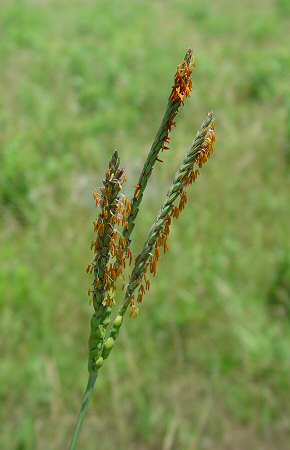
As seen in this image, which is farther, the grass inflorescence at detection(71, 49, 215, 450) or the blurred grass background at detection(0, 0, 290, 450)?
the blurred grass background at detection(0, 0, 290, 450)

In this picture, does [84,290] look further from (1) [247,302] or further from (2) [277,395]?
(2) [277,395]

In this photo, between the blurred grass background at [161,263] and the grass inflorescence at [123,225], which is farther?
the blurred grass background at [161,263]

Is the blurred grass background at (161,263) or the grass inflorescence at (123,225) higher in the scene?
the blurred grass background at (161,263)

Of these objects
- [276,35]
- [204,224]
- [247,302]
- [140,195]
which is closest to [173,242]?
[204,224]

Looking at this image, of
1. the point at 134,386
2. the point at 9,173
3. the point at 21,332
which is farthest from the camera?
the point at 9,173

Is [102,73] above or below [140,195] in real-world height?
above

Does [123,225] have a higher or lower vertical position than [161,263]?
lower

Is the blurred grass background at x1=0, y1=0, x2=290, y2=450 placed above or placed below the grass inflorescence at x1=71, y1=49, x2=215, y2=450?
above

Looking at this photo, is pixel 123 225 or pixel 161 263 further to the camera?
pixel 161 263
